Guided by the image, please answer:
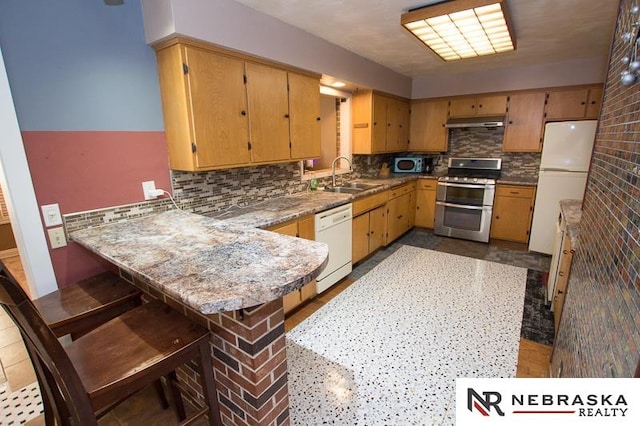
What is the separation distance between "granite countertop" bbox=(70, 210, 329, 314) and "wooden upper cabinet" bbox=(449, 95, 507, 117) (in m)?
4.19

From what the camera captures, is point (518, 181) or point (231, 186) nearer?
point (231, 186)

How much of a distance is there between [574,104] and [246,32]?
13.7ft

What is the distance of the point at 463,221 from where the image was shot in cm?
447

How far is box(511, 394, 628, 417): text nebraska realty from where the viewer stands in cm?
78

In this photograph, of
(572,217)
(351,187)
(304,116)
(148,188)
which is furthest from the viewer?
(351,187)

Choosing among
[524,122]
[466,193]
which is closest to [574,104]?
[524,122]

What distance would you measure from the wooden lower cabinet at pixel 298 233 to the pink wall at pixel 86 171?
1.05 meters

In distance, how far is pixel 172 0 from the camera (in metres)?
1.79

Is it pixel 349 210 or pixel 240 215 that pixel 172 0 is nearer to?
pixel 240 215

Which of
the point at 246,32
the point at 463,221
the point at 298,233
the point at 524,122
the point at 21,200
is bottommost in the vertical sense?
the point at 463,221

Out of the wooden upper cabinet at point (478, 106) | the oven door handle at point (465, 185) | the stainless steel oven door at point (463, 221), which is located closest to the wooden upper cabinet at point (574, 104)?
the wooden upper cabinet at point (478, 106)

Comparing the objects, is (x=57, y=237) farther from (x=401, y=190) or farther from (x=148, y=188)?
(x=401, y=190)

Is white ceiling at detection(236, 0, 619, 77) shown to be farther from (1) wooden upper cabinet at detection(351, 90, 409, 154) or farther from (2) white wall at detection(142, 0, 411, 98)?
(1) wooden upper cabinet at detection(351, 90, 409, 154)

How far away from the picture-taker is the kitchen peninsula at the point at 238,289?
103cm
